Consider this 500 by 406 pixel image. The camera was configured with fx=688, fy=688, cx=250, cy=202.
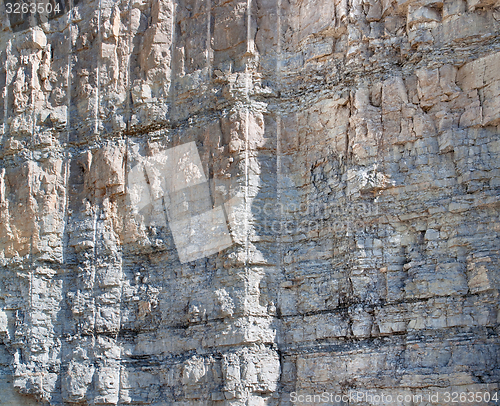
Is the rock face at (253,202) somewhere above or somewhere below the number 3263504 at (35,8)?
below

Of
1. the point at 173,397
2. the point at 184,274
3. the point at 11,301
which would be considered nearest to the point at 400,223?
the point at 184,274

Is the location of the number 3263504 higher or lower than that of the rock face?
higher

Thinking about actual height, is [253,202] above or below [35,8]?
below

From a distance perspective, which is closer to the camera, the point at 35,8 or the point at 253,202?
the point at 253,202

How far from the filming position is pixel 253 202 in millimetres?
8617

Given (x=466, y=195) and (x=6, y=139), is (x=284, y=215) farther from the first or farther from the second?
(x=6, y=139)

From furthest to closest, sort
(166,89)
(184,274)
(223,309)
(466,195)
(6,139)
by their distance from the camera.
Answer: (6,139) → (166,89) → (184,274) → (223,309) → (466,195)

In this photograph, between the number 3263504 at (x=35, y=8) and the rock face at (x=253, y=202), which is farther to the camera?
the number 3263504 at (x=35, y=8)

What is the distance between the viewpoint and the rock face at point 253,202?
750 cm

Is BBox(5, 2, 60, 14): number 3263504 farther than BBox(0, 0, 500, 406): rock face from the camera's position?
Answer: Yes

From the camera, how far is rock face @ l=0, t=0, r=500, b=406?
24.6 ft

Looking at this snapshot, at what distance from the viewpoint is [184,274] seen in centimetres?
895

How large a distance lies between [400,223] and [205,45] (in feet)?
12.2

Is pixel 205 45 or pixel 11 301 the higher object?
pixel 205 45
